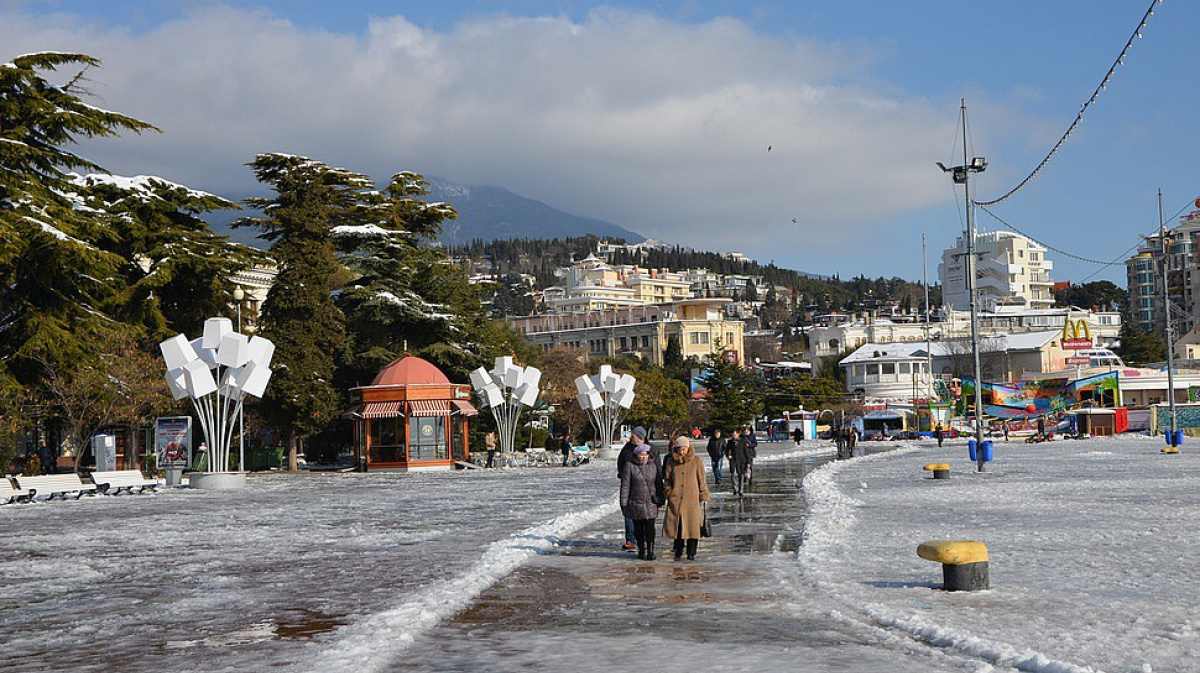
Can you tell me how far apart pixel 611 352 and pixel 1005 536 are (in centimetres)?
15712

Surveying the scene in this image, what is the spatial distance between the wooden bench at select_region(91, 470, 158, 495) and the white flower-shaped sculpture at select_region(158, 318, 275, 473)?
3419 millimetres

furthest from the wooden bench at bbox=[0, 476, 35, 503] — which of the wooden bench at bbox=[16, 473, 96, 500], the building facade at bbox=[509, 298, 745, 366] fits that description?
the building facade at bbox=[509, 298, 745, 366]

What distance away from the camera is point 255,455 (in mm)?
52500

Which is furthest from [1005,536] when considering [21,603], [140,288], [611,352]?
[611,352]

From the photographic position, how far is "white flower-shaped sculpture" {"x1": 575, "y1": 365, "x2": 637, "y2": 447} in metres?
60.2

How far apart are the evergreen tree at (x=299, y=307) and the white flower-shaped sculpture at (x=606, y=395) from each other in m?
12.8

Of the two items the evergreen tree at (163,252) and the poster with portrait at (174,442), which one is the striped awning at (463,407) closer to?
the evergreen tree at (163,252)

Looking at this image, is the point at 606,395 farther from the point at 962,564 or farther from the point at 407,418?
the point at 962,564

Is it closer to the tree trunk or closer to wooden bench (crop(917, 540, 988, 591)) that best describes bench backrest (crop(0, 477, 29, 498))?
the tree trunk

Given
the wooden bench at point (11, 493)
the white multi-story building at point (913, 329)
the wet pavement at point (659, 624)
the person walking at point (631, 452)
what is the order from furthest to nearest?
the white multi-story building at point (913, 329) < the wooden bench at point (11, 493) < the person walking at point (631, 452) < the wet pavement at point (659, 624)

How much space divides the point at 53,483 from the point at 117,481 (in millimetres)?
2362

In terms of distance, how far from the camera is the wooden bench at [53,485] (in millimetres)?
30422

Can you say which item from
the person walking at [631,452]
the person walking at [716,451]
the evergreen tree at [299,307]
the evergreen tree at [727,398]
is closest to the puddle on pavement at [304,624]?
the person walking at [631,452]

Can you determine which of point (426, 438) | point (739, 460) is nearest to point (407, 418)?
point (426, 438)
